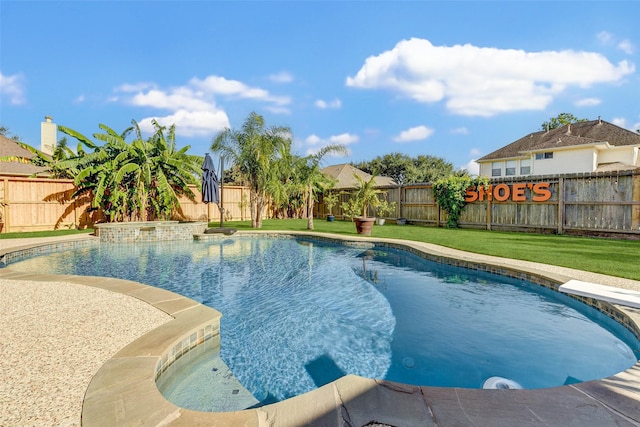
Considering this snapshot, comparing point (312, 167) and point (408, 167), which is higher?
point (408, 167)

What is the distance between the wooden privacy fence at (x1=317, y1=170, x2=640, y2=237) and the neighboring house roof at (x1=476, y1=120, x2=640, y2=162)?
13306 mm

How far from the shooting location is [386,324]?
4.50 m

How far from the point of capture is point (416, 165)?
44969mm

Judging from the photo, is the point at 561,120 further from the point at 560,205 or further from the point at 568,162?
the point at 560,205

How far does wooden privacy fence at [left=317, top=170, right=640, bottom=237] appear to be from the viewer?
10.1 metres

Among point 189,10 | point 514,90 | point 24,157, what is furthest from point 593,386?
point 24,157

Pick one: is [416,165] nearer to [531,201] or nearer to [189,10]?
[531,201]

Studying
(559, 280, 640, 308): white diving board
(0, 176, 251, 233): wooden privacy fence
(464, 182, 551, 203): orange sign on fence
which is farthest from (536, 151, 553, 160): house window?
(0, 176, 251, 233): wooden privacy fence

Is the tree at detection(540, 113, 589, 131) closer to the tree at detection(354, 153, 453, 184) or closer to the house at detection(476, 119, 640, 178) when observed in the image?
the house at detection(476, 119, 640, 178)

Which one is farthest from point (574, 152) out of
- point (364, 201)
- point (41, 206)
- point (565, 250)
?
point (41, 206)

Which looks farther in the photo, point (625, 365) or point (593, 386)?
point (625, 365)

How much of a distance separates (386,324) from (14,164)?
68.8 feet

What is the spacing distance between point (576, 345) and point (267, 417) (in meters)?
3.78

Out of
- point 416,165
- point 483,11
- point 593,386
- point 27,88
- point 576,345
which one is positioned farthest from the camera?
point 416,165
